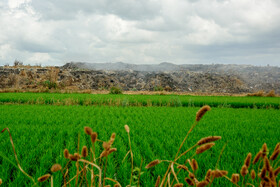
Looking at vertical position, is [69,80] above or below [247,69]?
below

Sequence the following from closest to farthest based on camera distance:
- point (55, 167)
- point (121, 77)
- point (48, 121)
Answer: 1. point (55, 167)
2. point (48, 121)
3. point (121, 77)

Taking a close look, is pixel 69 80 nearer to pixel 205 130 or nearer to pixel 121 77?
pixel 121 77

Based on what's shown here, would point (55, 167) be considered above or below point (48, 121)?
above

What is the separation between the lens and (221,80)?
1194 inches

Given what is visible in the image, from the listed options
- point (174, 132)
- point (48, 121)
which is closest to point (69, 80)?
point (48, 121)

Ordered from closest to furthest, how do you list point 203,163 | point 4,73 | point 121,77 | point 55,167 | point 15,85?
point 55,167, point 203,163, point 15,85, point 4,73, point 121,77

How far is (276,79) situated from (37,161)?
1468 inches

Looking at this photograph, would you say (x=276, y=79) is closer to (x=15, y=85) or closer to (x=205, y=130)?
(x=205, y=130)

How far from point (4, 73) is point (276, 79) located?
1537 inches

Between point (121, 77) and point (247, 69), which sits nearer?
point (121, 77)

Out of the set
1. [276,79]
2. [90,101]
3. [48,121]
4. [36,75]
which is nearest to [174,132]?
[48,121]

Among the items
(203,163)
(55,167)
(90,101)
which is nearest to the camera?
(55,167)

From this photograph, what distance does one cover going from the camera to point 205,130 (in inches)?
175

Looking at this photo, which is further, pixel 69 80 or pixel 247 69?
pixel 247 69
